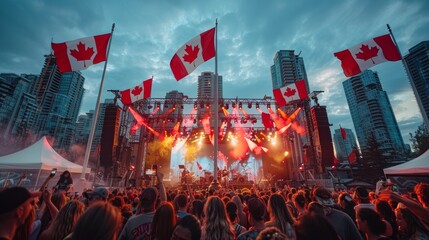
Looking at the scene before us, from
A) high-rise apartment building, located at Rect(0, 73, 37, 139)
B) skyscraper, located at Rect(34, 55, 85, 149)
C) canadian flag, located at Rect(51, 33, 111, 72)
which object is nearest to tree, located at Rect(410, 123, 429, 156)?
canadian flag, located at Rect(51, 33, 111, 72)

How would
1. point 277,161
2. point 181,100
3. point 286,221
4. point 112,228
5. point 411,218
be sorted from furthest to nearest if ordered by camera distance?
point 277,161
point 181,100
point 286,221
point 411,218
point 112,228

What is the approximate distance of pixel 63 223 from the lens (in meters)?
2.54

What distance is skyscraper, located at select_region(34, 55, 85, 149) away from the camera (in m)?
76.6

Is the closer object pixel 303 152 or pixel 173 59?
pixel 173 59

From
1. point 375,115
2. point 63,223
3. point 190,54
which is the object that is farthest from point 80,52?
point 375,115

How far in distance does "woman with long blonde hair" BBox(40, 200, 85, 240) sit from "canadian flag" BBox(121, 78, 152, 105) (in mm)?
15609

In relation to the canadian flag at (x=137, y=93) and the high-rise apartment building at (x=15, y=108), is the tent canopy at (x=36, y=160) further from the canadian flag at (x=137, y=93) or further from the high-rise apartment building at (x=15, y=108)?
the high-rise apartment building at (x=15, y=108)

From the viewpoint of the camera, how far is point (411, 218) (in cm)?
273

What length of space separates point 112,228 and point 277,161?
31905 millimetres

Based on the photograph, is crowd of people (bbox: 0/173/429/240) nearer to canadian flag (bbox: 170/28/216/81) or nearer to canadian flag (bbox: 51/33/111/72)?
canadian flag (bbox: 170/28/216/81)

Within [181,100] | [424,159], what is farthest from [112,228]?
[181,100]

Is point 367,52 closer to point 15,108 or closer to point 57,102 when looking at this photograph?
point 15,108

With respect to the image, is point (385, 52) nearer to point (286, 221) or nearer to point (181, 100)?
point (286, 221)

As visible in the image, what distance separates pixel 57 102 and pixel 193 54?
11217 centimetres
